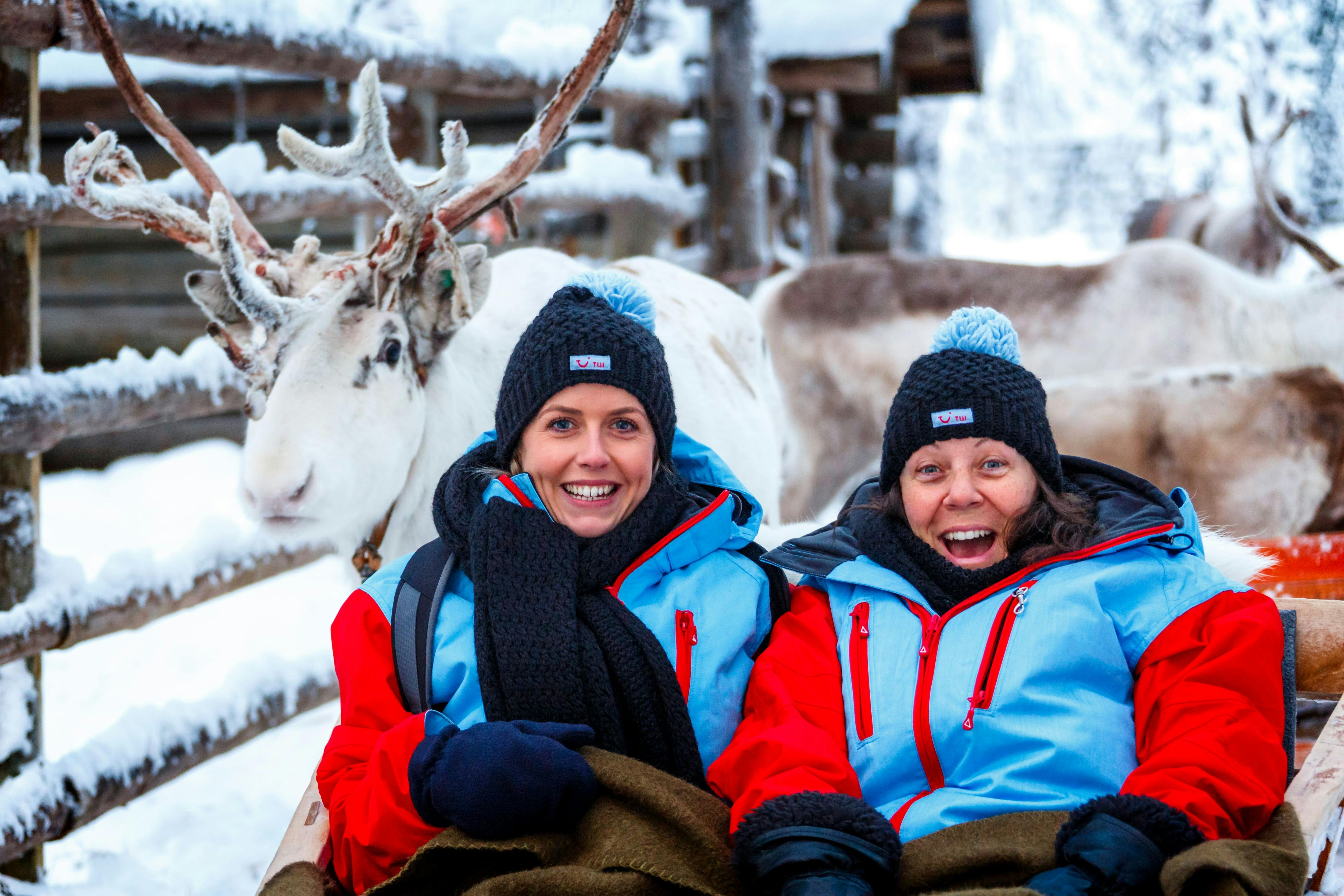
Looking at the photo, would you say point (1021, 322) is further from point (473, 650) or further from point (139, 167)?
point (473, 650)

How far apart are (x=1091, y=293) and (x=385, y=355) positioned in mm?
4282

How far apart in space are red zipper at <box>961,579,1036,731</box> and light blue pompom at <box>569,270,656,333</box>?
824 mm

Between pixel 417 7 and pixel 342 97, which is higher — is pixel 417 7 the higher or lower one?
the higher one

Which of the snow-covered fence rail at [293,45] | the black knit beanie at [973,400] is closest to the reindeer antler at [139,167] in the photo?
the snow-covered fence rail at [293,45]

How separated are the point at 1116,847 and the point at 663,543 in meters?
0.86

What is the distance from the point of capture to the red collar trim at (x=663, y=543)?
195 centimetres

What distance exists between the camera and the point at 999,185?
24109 millimetres

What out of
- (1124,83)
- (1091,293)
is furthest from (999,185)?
(1091,293)

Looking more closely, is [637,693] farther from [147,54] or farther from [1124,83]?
[1124,83]

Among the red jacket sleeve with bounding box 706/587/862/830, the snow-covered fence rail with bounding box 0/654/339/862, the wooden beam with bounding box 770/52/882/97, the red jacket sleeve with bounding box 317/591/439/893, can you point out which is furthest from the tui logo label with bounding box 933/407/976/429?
the wooden beam with bounding box 770/52/882/97

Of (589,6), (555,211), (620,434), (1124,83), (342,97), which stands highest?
(1124,83)

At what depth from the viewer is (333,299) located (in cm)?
249

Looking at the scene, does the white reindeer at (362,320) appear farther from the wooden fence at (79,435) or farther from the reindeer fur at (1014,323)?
the reindeer fur at (1014,323)

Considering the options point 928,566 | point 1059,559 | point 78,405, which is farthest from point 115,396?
point 1059,559
